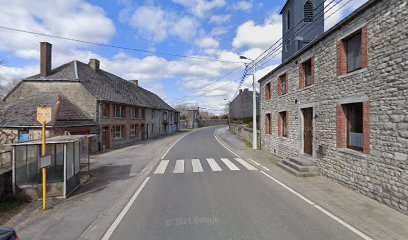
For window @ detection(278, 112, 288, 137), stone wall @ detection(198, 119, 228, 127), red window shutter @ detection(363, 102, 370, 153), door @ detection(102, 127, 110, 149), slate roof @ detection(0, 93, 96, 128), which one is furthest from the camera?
stone wall @ detection(198, 119, 228, 127)

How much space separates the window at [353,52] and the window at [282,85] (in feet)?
20.0

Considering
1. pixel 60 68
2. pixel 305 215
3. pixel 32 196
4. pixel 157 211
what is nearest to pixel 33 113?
pixel 60 68

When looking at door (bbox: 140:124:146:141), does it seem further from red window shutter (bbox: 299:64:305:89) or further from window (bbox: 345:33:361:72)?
window (bbox: 345:33:361:72)

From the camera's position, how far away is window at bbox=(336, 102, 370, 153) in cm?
796

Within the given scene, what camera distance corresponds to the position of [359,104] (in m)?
8.69

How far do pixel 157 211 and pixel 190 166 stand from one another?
22.5ft

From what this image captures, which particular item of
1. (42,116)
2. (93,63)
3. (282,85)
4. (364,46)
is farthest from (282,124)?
(93,63)

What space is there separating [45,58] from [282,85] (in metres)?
20.7

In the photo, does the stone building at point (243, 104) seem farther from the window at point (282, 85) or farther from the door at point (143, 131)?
the window at point (282, 85)

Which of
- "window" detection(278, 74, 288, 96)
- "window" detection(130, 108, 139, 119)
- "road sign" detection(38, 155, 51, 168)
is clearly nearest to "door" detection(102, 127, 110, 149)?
"window" detection(130, 108, 139, 119)

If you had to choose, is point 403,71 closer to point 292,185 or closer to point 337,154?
point 337,154

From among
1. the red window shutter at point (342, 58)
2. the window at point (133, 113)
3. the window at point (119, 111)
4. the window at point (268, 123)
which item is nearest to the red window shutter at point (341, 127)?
the red window shutter at point (342, 58)

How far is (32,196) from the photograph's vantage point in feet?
26.2

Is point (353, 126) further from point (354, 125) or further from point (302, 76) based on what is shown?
point (302, 76)
